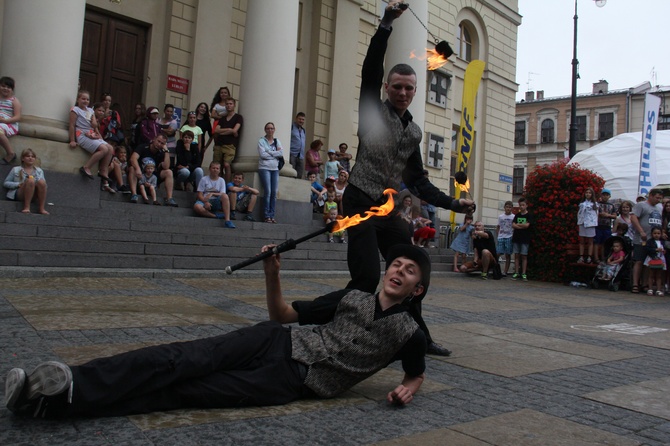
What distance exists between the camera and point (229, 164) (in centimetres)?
1251

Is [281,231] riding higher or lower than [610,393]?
higher

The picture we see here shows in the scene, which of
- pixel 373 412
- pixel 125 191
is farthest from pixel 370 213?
pixel 125 191

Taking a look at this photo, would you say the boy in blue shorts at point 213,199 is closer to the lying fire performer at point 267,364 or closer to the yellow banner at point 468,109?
the yellow banner at point 468,109

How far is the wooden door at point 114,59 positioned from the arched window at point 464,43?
13.1m

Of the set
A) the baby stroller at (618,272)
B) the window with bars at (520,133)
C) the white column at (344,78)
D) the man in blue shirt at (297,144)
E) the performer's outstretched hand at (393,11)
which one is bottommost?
the baby stroller at (618,272)

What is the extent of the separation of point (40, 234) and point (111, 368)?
6.48m

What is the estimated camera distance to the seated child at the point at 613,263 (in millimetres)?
12461

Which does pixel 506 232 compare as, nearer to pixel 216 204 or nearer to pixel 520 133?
pixel 216 204

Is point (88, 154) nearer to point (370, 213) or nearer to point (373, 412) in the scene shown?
point (370, 213)

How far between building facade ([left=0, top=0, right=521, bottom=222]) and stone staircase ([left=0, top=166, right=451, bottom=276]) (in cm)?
84

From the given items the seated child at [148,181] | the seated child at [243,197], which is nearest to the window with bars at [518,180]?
the seated child at [243,197]

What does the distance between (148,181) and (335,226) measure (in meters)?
8.23

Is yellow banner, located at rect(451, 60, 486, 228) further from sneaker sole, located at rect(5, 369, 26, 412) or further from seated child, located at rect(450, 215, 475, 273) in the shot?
sneaker sole, located at rect(5, 369, 26, 412)

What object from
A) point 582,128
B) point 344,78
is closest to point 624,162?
point 344,78
